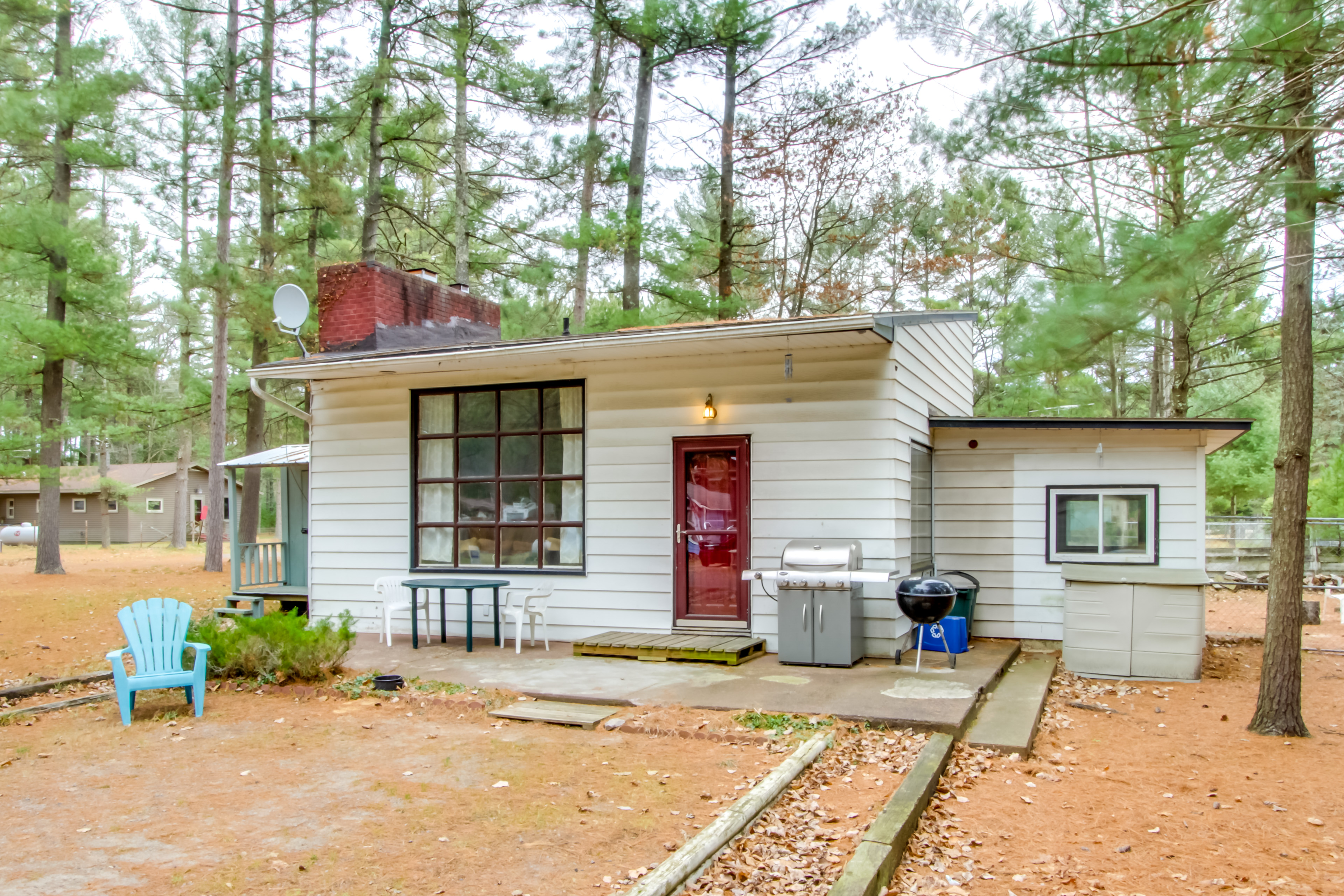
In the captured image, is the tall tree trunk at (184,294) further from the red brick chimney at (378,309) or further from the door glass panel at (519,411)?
the door glass panel at (519,411)

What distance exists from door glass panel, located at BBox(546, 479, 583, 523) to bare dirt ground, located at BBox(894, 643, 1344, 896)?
431 centimetres

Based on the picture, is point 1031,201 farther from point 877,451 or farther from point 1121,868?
point 1121,868

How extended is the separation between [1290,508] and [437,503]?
7022 mm

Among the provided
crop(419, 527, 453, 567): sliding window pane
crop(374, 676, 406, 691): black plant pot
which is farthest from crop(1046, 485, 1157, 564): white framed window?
crop(374, 676, 406, 691): black plant pot

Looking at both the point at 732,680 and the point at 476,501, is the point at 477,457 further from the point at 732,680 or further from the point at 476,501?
the point at 732,680

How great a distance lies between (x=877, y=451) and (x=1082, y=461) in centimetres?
270

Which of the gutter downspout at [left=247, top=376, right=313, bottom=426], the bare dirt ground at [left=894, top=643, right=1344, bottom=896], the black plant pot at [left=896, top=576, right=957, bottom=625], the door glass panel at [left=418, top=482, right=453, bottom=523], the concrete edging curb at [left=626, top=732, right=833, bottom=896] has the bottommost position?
the bare dirt ground at [left=894, top=643, right=1344, bottom=896]

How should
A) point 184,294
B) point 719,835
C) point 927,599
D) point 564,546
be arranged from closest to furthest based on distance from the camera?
1. point 719,835
2. point 927,599
3. point 564,546
4. point 184,294

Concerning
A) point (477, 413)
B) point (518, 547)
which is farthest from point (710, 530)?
point (477, 413)

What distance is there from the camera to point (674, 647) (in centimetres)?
730

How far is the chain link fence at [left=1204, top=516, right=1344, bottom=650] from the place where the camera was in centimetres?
1082

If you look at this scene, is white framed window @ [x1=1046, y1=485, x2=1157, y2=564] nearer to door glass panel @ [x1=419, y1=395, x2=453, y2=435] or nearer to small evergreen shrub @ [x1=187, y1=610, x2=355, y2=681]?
door glass panel @ [x1=419, y1=395, x2=453, y2=435]

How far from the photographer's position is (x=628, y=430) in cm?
827

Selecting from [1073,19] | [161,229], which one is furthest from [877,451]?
[161,229]
